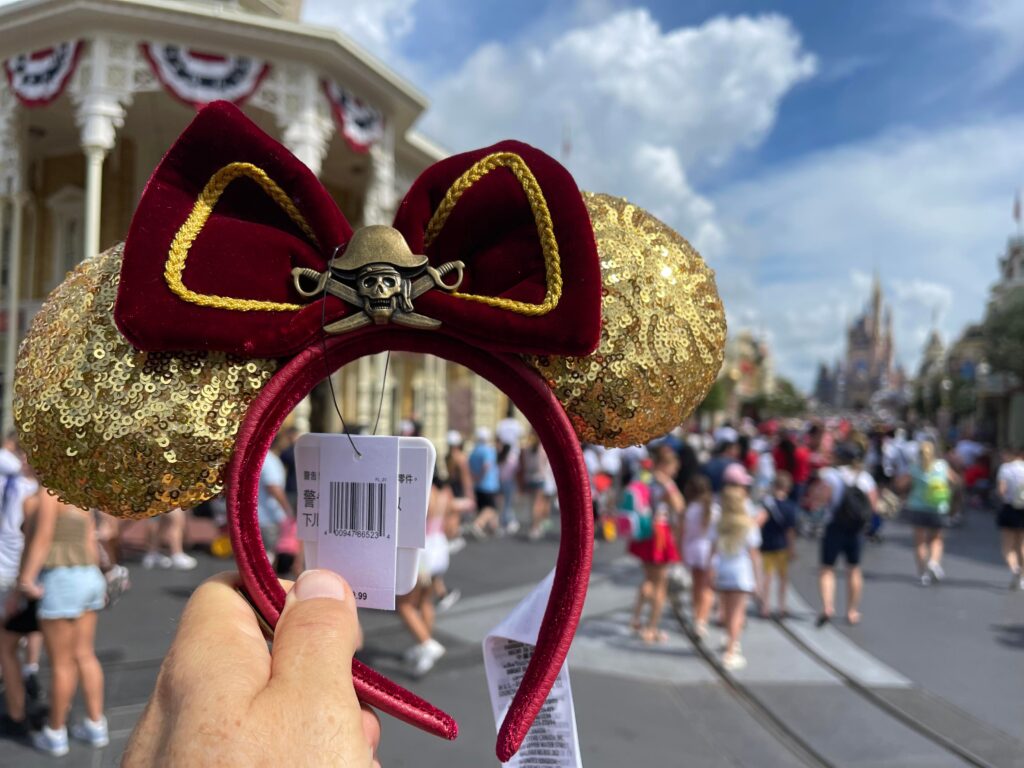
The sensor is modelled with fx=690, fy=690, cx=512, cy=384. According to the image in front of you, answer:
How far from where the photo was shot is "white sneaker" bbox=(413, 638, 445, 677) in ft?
A: 15.1

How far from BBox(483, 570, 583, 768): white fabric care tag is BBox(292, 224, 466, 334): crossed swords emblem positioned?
23.0 inches

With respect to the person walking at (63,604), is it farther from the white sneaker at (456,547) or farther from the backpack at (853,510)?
the backpack at (853,510)

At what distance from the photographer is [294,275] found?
122 centimetres

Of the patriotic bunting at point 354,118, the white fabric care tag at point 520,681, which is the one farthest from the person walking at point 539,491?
the white fabric care tag at point 520,681

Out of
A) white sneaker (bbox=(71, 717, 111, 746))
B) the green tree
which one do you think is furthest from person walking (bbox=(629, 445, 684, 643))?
the green tree

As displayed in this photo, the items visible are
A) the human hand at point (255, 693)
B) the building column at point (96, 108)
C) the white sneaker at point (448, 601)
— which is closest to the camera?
the human hand at point (255, 693)

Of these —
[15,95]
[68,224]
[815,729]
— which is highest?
[15,95]

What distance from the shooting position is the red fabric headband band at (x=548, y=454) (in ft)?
3.84

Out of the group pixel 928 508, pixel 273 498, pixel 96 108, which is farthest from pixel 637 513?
pixel 96 108

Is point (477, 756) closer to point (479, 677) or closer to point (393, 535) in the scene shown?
point (479, 677)

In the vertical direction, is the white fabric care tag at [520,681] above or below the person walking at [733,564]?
above

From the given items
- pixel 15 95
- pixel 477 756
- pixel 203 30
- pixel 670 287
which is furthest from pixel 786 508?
pixel 15 95

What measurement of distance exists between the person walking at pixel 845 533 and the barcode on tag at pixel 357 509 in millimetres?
5677

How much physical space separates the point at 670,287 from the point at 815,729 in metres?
3.74
